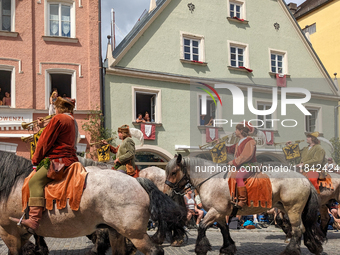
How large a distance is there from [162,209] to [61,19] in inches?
526

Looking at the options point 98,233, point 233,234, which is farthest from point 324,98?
point 98,233

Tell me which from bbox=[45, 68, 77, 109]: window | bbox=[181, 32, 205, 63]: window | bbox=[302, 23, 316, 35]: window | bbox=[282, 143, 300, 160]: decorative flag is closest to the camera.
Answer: bbox=[282, 143, 300, 160]: decorative flag

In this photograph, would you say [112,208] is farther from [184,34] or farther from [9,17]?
[184,34]

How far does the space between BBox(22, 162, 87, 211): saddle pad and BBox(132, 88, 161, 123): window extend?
1226cm

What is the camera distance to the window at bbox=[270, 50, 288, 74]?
67.5 ft

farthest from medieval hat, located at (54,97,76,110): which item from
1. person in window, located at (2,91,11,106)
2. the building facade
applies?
person in window, located at (2,91,11,106)

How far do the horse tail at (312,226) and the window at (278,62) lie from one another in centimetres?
1460

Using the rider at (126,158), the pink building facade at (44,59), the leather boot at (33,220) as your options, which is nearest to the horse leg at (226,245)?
the rider at (126,158)

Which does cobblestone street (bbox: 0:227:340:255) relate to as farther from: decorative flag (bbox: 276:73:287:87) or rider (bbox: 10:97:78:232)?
decorative flag (bbox: 276:73:287:87)

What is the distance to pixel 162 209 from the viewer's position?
15.1 feet

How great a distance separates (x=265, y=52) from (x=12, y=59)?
12849 millimetres

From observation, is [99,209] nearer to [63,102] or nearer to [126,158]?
[63,102]

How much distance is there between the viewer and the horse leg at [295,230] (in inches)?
248

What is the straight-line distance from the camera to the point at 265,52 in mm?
20250
